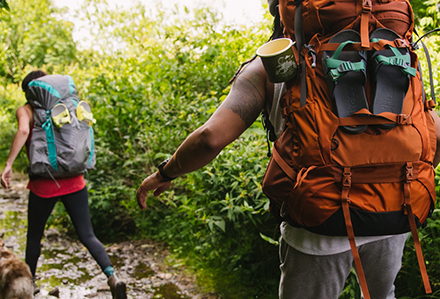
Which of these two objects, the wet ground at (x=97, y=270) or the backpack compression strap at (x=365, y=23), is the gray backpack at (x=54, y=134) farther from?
the backpack compression strap at (x=365, y=23)

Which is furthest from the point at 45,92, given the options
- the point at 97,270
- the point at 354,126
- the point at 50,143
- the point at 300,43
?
the point at 354,126

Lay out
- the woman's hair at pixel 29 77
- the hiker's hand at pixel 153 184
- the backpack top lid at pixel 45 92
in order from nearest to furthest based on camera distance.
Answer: the hiker's hand at pixel 153 184, the backpack top lid at pixel 45 92, the woman's hair at pixel 29 77

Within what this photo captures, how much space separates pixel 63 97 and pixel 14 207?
14.7 ft

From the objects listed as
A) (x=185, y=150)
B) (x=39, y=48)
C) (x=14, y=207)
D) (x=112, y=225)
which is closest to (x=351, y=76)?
(x=185, y=150)

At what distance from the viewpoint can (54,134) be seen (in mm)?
3295

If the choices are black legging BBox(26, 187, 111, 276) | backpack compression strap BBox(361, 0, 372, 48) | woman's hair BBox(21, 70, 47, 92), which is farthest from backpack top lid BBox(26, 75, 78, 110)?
backpack compression strap BBox(361, 0, 372, 48)

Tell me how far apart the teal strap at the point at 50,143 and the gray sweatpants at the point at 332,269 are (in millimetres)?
2355

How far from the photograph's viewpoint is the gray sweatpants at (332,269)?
1.41 meters

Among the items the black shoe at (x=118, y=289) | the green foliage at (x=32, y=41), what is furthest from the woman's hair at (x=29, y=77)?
the green foliage at (x=32, y=41)

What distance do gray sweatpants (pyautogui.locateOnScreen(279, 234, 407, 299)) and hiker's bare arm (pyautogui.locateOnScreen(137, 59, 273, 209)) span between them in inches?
19.0

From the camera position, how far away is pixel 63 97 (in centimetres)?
340

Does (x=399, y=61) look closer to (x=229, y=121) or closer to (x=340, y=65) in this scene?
(x=340, y=65)

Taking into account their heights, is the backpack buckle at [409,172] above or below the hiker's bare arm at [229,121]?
below

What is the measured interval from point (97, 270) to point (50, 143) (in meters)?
1.75
